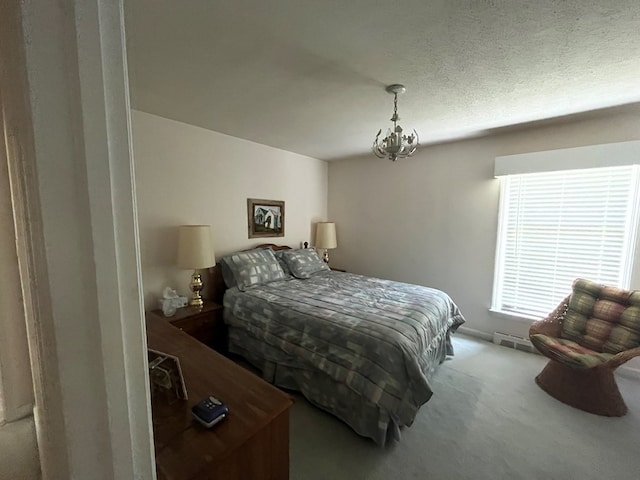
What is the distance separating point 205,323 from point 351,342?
148cm

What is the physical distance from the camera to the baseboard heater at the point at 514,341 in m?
2.83

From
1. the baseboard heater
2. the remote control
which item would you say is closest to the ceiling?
the remote control

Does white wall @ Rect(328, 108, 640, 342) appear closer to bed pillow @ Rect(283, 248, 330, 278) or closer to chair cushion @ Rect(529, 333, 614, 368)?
chair cushion @ Rect(529, 333, 614, 368)

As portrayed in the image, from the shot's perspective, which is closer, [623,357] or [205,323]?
[623,357]

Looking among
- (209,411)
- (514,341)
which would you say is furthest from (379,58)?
(514,341)

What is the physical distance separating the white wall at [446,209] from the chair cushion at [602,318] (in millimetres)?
599

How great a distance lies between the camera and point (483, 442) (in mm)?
1697

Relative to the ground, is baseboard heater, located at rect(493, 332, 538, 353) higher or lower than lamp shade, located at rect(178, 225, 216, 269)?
lower

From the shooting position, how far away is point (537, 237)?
280cm

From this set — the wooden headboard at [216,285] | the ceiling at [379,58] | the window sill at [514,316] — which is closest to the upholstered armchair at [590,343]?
the window sill at [514,316]

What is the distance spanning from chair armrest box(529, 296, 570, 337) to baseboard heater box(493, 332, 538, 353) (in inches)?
20.6

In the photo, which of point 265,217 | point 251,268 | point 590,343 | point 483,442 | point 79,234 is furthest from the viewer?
point 265,217

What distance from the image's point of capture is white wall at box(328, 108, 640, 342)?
2689 mm

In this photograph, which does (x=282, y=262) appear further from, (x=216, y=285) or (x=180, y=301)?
(x=180, y=301)
